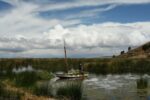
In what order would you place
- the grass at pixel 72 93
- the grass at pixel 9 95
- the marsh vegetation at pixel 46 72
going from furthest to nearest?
the marsh vegetation at pixel 46 72 → the grass at pixel 72 93 → the grass at pixel 9 95

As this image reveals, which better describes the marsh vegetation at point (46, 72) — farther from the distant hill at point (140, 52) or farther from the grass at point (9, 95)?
Answer: the distant hill at point (140, 52)

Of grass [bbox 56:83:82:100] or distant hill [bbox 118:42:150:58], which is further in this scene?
distant hill [bbox 118:42:150:58]

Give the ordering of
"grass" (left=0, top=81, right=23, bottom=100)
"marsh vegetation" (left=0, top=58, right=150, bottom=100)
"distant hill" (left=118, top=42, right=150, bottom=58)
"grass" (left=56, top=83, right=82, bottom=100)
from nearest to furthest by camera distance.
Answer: "grass" (left=0, top=81, right=23, bottom=100)
"grass" (left=56, top=83, right=82, bottom=100)
"marsh vegetation" (left=0, top=58, right=150, bottom=100)
"distant hill" (left=118, top=42, right=150, bottom=58)

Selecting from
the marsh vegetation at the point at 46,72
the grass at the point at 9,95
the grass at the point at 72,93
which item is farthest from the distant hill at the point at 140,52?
the grass at the point at 9,95

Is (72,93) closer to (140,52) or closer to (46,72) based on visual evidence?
(46,72)

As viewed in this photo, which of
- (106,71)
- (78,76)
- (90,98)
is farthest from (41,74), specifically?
(106,71)

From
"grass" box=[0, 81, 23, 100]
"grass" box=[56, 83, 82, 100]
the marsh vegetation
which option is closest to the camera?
"grass" box=[0, 81, 23, 100]

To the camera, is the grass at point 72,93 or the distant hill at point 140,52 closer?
the grass at point 72,93

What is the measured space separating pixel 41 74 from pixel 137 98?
27058mm

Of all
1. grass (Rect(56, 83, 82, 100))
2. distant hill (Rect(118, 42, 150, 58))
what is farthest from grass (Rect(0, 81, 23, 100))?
distant hill (Rect(118, 42, 150, 58))

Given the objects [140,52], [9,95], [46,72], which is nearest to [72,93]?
[9,95]

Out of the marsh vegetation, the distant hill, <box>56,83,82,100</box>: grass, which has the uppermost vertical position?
the distant hill

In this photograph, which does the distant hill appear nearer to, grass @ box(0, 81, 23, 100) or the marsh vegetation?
the marsh vegetation

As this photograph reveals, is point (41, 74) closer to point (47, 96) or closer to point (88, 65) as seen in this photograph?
point (47, 96)
